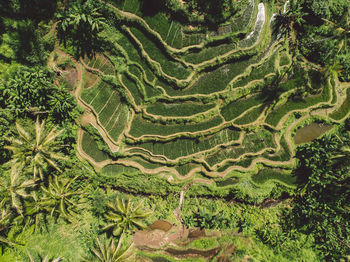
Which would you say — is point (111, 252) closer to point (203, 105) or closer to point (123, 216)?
point (123, 216)

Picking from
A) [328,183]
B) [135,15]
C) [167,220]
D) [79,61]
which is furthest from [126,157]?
[328,183]

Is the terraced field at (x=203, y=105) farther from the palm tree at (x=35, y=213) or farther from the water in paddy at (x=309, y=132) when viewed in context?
the palm tree at (x=35, y=213)

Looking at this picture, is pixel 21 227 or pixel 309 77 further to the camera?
pixel 309 77

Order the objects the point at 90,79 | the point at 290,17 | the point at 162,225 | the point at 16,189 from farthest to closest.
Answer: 1. the point at 90,79
2. the point at 162,225
3. the point at 290,17
4. the point at 16,189

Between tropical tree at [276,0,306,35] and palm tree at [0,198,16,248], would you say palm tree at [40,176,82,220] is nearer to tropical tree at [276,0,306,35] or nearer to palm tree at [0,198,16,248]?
palm tree at [0,198,16,248]

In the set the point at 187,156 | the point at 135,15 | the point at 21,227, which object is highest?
the point at 135,15

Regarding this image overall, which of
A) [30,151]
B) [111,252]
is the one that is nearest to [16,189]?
[30,151]

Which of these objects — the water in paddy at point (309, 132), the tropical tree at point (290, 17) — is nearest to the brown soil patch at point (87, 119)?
the tropical tree at point (290, 17)

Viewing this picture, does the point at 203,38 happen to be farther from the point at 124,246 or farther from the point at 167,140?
the point at 124,246
